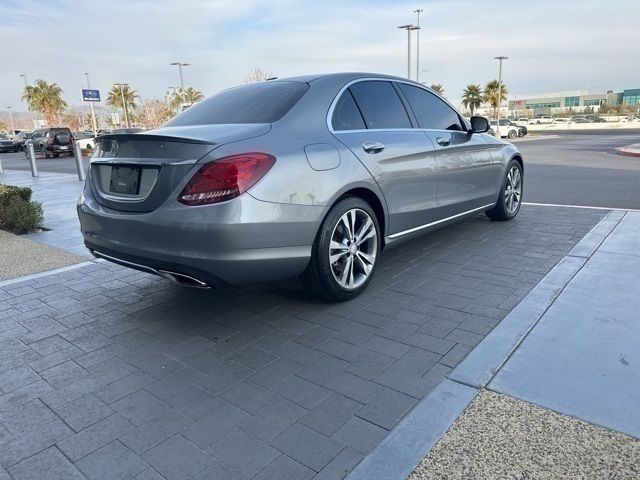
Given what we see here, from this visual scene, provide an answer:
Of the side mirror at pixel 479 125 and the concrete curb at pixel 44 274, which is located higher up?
the side mirror at pixel 479 125

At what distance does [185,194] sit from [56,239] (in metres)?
4.66

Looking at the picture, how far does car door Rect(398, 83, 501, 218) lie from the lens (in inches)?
188

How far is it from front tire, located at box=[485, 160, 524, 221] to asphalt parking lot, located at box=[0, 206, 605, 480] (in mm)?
1431

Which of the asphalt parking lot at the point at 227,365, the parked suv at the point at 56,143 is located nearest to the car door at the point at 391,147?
the asphalt parking lot at the point at 227,365

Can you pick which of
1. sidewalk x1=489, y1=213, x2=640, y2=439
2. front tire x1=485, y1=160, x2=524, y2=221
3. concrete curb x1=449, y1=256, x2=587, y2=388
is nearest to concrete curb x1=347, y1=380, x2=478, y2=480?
concrete curb x1=449, y1=256, x2=587, y2=388

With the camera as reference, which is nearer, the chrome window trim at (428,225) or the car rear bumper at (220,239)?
the car rear bumper at (220,239)

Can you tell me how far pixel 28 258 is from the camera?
573 cm

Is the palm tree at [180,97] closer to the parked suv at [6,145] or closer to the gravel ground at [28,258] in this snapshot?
the parked suv at [6,145]

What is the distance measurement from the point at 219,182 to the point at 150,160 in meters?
0.55

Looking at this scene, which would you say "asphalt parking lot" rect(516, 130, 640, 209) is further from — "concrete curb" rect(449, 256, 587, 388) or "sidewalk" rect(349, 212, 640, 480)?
"sidewalk" rect(349, 212, 640, 480)

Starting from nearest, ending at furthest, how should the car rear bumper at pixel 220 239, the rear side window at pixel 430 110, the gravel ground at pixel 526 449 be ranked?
the gravel ground at pixel 526 449, the car rear bumper at pixel 220 239, the rear side window at pixel 430 110

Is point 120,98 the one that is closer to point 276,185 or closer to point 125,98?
point 125,98

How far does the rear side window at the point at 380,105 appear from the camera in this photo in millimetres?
4082

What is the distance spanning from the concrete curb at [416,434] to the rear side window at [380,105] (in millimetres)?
2284
